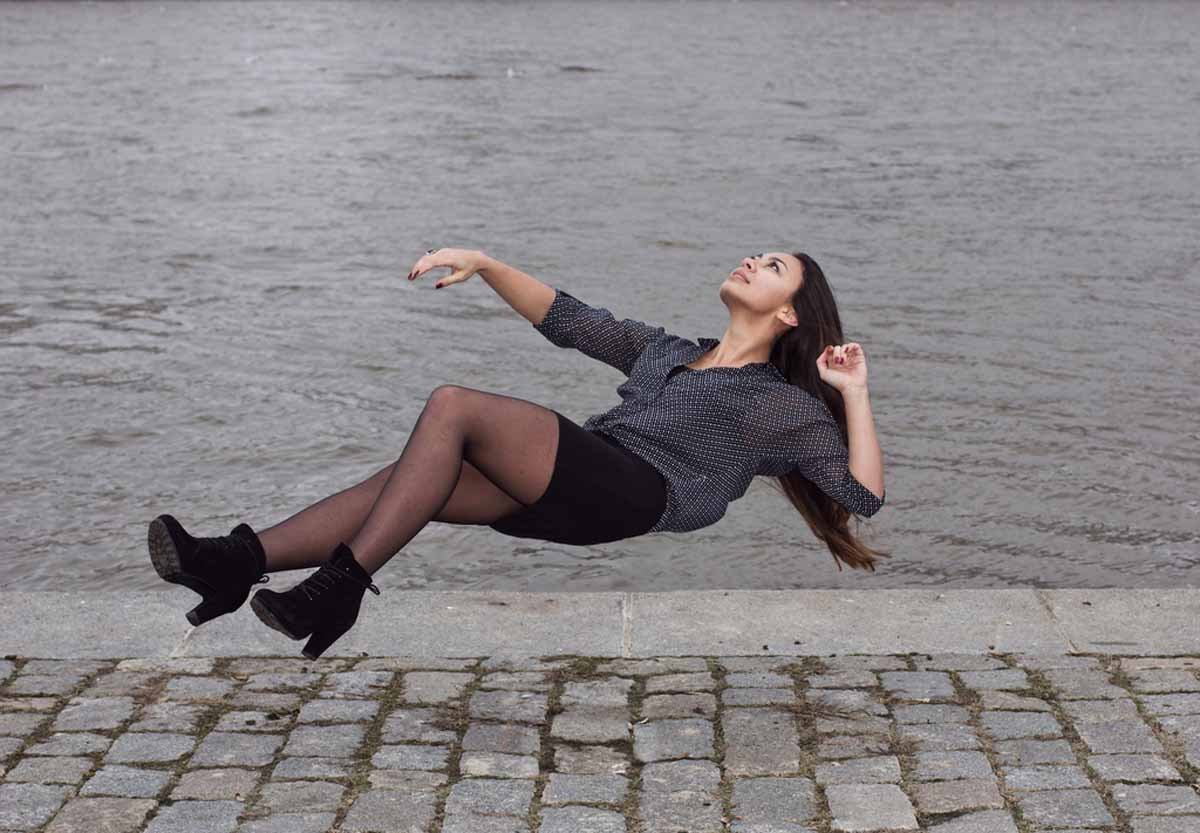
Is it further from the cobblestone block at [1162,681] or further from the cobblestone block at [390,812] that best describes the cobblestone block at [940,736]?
the cobblestone block at [390,812]

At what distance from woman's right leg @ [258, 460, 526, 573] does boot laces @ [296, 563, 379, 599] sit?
20cm

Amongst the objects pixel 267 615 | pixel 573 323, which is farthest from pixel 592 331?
pixel 267 615

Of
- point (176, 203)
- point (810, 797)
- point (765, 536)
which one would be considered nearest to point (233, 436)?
point (765, 536)

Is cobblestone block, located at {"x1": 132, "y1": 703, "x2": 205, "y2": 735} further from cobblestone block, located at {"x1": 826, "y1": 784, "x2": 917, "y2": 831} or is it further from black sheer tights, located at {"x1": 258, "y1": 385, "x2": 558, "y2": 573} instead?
cobblestone block, located at {"x1": 826, "y1": 784, "x2": 917, "y2": 831}

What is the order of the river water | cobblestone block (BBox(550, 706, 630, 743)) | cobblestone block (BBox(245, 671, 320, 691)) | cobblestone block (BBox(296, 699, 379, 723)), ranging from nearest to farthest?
cobblestone block (BBox(550, 706, 630, 743)) < cobblestone block (BBox(296, 699, 379, 723)) < cobblestone block (BBox(245, 671, 320, 691)) < the river water

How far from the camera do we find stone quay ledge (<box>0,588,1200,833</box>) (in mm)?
4082

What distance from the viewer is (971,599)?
17.7 feet

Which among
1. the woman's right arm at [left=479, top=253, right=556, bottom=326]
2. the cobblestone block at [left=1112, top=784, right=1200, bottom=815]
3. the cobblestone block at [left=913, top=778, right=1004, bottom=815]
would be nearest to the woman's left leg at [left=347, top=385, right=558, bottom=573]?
the woman's right arm at [left=479, top=253, right=556, bottom=326]

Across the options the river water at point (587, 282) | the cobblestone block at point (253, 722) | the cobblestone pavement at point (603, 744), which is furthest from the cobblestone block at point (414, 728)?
the river water at point (587, 282)

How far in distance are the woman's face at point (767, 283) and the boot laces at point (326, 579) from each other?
1.27 metres

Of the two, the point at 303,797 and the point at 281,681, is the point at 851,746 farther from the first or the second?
the point at 281,681

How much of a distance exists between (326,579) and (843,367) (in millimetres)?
1433

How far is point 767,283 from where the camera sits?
15.9 feet

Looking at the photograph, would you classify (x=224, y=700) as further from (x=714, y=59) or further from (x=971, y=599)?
(x=714, y=59)
